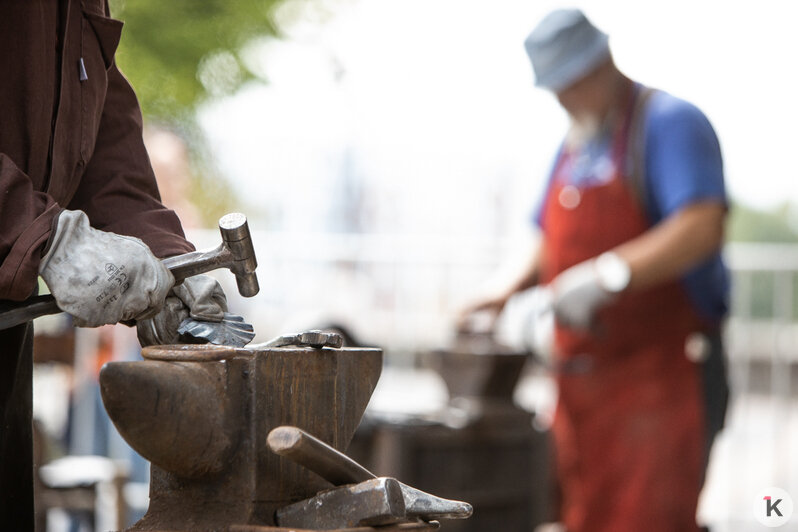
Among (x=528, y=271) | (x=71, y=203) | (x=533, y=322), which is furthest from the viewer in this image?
(x=528, y=271)

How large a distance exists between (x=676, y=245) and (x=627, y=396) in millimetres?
601

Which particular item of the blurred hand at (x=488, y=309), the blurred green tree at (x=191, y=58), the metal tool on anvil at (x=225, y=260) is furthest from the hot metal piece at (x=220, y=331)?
the blurred green tree at (x=191, y=58)

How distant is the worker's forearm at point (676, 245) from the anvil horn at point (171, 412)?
7.56 ft

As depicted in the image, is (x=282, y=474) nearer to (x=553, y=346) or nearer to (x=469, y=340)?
(x=553, y=346)

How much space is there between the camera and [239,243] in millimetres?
1769

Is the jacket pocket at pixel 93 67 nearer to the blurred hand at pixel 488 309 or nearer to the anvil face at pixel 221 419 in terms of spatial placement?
the anvil face at pixel 221 419

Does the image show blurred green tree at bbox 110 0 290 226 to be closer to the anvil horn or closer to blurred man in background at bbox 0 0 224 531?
blurred man in background at bbox 0 0 224 531

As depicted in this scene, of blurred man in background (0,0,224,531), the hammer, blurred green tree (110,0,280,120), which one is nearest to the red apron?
blurred man in background (0,0,224,531)

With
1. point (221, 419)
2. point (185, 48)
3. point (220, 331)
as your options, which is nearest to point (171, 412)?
point (221, 419)

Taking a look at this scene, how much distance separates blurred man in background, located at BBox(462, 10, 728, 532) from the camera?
3631 millimetres

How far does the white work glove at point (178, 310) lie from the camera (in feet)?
6.01

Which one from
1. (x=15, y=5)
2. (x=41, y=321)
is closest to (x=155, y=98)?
(x=41, y=321)

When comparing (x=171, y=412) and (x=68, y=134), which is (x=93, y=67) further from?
(x=171, y=412)

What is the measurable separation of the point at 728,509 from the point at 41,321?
15.0 feet
